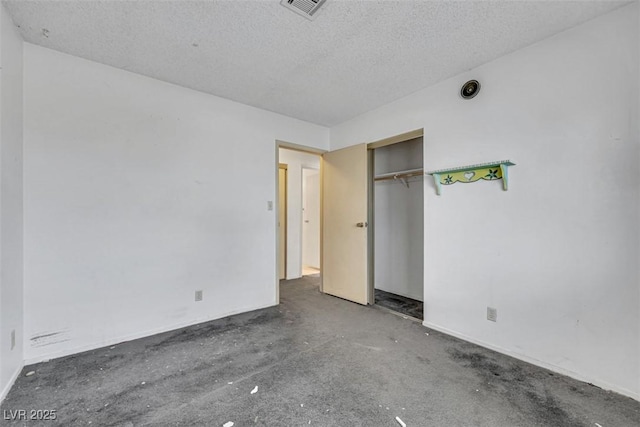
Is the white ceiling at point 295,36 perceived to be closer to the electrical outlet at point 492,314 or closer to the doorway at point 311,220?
the electrical outlet at point 492,314

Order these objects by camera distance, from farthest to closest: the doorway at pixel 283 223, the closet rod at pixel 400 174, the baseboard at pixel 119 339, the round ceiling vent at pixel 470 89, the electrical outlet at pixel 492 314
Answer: the doorway at pixel 283 223, the closet rod at pixel 400 174, the round ceiling vent at pixel 470 89, the electrical outlet at pixel 492 314, the baseboard at pixel 119 339


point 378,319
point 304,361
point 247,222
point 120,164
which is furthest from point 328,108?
point 304,361

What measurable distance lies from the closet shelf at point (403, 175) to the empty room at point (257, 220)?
73cm

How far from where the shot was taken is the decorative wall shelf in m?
2.21

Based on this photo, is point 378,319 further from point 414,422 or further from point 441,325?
point 414,422

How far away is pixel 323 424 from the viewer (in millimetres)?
1479

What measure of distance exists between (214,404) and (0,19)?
2670 mm

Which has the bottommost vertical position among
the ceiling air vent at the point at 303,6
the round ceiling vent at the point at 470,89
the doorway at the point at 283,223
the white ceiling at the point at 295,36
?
the doorway at the point at 283,223

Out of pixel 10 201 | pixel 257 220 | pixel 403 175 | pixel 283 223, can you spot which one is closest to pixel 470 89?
pixel 403 175

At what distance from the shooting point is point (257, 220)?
3.31m

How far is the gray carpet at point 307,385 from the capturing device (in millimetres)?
1531

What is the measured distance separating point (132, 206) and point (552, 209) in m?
3.46

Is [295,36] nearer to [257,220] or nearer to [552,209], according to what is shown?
[257,220]

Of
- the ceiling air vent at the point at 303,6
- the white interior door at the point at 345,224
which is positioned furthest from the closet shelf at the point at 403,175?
the ceiling air vent at the point at 303,6
